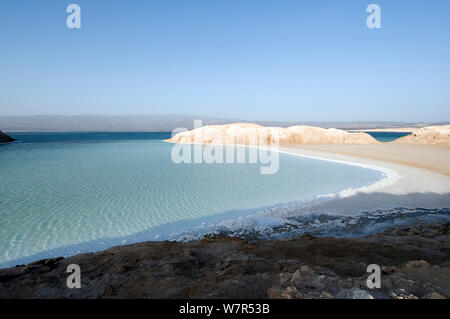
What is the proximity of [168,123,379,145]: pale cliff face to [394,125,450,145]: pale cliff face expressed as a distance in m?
5.51

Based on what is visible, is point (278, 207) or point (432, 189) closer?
point (278, 207)

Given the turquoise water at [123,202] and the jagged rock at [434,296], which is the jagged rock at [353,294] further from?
the turquoise water at [123,202]

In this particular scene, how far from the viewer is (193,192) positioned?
9.67 metres

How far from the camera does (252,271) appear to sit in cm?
314

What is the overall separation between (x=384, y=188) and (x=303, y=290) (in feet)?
29.4

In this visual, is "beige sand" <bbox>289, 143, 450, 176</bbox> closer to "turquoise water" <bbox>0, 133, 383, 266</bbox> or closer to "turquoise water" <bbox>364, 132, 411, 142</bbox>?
"turquoise water" <bbox>0, 133, 383, 266</bbox>

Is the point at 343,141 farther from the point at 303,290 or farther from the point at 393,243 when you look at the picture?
the point at 303,290

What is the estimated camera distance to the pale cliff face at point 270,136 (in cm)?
4100


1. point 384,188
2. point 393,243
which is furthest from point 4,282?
point 384,188

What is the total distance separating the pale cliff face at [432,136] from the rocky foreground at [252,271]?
136 ft

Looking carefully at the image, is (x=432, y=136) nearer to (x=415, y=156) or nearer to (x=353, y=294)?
(x=415, y=156)

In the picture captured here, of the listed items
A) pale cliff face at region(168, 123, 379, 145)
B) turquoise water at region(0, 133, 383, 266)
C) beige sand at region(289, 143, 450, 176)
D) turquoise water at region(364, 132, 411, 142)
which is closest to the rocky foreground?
turquoise water at region(0, 133, 383, 266)

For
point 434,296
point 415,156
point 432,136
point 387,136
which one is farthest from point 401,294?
point 387,136
